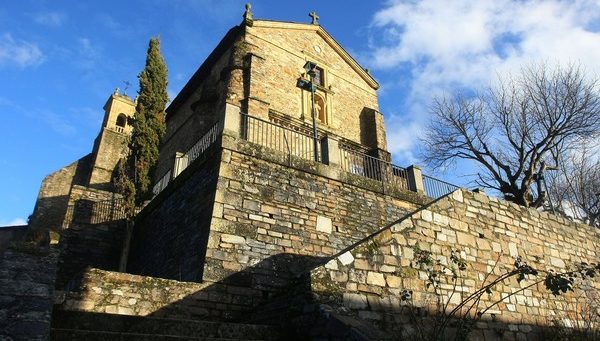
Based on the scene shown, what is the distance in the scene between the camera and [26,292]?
10.4ft

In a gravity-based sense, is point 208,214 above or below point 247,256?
above

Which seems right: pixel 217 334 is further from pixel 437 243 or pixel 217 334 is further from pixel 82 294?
pixel 437 243

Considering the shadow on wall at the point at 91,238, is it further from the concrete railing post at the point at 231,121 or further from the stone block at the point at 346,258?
the stone block at the point at 346,258

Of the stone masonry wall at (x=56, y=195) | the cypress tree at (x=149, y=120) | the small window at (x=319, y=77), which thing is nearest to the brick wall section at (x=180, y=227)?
the cypress tree at (x=149, y=120)

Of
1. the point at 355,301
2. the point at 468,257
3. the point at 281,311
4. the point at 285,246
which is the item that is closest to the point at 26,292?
the point at 281,311

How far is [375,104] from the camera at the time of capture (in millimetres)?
18266

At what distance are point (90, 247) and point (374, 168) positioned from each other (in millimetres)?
8425

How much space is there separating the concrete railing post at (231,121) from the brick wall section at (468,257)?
13.2 feet

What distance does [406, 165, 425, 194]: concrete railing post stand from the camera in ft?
35.7

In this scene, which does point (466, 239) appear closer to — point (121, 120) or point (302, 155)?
point (302, 155)

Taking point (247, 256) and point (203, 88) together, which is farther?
point (203, 88)

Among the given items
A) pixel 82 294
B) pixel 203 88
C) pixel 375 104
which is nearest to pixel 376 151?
pixel 375 104

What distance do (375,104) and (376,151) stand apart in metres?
3.29

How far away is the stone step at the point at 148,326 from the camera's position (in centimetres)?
387
